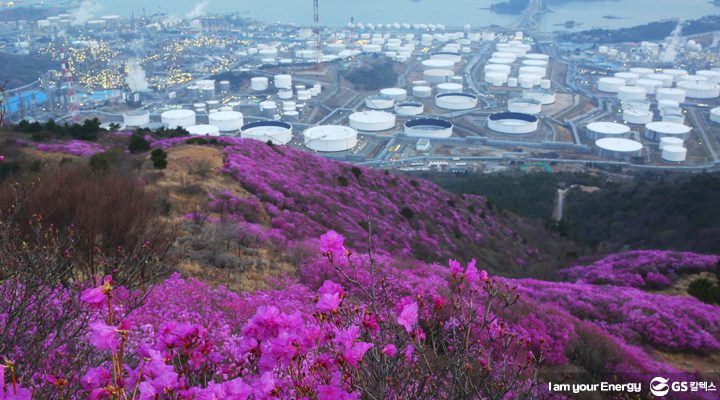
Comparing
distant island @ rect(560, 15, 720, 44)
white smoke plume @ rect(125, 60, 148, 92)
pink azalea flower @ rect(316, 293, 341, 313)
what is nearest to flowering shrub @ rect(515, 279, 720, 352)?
pink azalea flower @ rect(316, 293, 341, 313)

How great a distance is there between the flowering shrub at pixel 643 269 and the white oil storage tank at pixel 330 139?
144ft

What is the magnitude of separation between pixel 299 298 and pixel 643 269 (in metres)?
11.5

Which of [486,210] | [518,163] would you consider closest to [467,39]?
[518,163]

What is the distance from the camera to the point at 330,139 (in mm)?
58906

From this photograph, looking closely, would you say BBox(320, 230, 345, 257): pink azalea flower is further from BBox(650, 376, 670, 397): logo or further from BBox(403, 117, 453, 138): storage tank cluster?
BBox(403, 117, 453, 138): storage tank cluster

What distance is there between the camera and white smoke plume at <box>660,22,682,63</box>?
369ft

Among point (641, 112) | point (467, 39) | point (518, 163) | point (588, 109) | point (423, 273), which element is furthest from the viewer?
point (467, 39)

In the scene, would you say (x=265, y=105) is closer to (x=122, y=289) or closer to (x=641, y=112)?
(x=641, y=112)

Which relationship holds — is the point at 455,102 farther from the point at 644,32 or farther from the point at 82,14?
the point at 82,14

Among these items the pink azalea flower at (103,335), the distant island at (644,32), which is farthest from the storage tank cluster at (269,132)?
the distant island at (644,32)

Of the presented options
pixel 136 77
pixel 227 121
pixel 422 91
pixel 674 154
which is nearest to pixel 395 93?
pixel 422 91

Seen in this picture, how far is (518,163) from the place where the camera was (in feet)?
182

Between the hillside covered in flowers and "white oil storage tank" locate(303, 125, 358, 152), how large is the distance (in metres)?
35.7

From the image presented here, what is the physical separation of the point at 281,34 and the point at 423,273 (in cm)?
14748
